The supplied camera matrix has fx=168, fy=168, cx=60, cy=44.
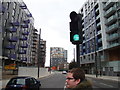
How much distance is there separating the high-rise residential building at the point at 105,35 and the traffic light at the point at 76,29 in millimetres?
36034

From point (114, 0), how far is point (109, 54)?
15.5 metres

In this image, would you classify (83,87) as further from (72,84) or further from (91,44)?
(91,44)

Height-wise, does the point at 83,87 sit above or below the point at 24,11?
below

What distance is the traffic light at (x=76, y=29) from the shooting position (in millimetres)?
4781

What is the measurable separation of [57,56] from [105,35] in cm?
9337

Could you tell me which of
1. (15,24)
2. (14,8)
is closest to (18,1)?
(14,8)

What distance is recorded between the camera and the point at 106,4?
50219mm

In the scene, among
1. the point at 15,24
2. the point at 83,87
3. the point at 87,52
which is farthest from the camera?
the point at 87,52

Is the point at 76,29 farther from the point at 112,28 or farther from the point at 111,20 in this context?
the point at 111,20

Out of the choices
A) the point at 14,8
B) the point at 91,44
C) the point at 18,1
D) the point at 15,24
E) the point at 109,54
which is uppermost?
the point at 18,1

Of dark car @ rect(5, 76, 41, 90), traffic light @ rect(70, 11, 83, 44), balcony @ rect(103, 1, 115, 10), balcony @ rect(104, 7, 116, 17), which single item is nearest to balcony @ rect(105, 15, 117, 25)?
balcony @ rect(104, 7, 116, 17)

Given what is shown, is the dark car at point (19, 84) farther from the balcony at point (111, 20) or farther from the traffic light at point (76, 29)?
the balcony at point (111, 20)

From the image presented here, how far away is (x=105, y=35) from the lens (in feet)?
163

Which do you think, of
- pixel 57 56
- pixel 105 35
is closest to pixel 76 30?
pixel 105 35
